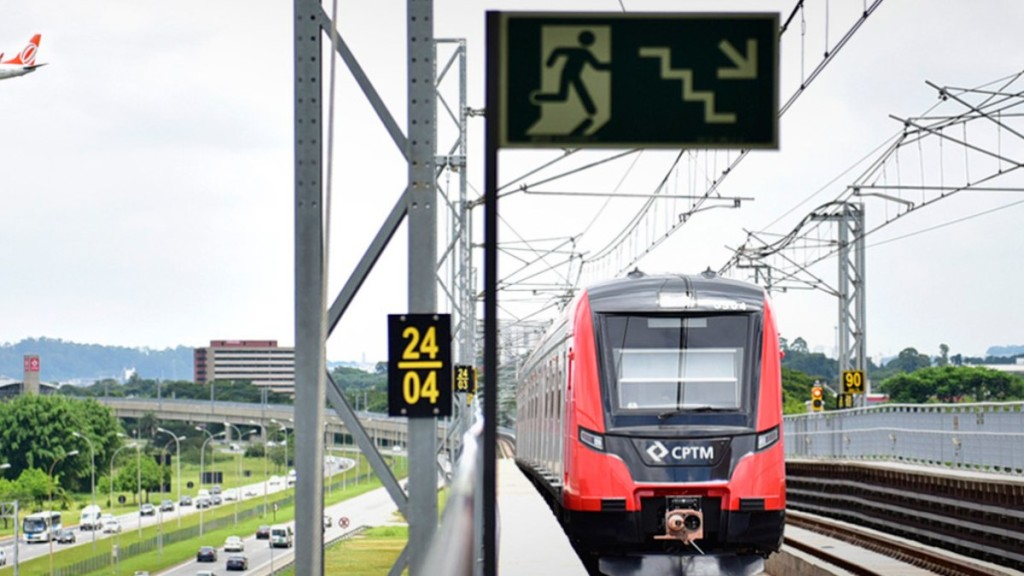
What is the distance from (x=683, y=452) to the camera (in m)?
15.3

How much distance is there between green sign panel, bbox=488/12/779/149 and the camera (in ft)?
20.0

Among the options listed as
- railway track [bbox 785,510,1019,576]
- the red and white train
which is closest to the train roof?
the red and white train

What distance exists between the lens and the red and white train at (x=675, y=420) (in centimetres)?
1524

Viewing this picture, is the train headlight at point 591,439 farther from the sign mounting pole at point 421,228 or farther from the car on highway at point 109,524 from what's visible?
the car on highway at point 109,524

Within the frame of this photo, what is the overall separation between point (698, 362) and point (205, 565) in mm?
110150

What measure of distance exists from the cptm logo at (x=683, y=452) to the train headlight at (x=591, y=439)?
1.74ft

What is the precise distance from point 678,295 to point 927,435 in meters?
15.0

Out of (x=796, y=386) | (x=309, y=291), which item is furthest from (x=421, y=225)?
(x=796, y=386)

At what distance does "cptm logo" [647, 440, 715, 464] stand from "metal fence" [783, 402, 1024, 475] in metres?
10.2

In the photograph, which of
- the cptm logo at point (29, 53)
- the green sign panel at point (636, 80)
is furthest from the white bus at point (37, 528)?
the green sign panel at point (636, 80)

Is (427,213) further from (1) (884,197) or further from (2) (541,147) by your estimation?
(1) (884,197)

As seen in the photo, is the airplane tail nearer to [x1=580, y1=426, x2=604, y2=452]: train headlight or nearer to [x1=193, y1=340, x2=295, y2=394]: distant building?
[x1=193, y1=340, x2=295, y2=394]: distant building

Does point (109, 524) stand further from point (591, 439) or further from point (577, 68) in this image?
point (577, 68)

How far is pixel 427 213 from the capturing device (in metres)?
11.8
